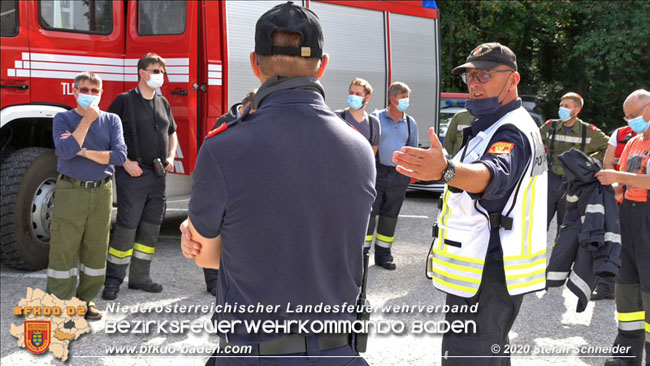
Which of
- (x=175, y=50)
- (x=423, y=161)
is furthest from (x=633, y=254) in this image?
(x=175, y=50)

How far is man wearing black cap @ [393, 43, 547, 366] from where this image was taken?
3055 millimetres

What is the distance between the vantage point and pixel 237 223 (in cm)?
196

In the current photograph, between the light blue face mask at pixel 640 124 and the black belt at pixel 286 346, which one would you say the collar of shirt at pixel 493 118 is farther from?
the light blue face mask at pixel 640 124

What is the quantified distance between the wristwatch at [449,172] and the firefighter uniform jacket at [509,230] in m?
0.49

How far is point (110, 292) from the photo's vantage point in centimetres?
597

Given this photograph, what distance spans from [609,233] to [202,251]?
3.40 metres

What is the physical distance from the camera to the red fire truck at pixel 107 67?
6406 mm

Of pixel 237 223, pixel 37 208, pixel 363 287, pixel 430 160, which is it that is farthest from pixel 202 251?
pixel 37 208

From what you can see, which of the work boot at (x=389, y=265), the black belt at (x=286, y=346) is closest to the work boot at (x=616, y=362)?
the work boot at (x=389, y=265)

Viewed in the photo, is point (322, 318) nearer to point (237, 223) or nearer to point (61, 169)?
point (237, 223)

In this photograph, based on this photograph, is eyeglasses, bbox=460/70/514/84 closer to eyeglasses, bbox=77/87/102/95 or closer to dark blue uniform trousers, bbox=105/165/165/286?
eyeglasses, bbox=77/87/102/95

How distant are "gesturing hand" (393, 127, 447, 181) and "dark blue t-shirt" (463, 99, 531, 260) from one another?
0.34 meters

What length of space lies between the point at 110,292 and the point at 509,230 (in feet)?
13.2

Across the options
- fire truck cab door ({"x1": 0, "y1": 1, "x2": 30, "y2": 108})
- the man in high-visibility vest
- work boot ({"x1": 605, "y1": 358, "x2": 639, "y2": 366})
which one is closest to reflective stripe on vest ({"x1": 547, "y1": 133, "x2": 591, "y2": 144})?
the man in high-visibility vest
